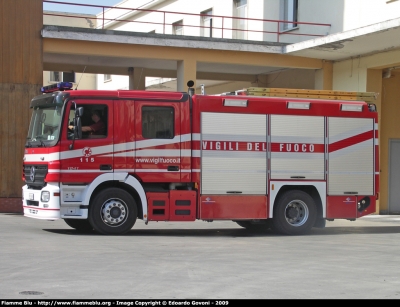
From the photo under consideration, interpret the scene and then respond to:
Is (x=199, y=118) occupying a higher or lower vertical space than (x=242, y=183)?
higher

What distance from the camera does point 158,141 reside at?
13781mm

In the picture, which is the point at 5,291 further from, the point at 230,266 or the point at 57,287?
the point at 230,266

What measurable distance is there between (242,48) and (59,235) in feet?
33.4

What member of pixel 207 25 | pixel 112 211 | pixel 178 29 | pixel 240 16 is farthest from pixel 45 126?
pixel 178 29

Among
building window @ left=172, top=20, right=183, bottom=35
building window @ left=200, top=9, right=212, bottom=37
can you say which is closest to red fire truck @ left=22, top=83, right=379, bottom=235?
building window @ left=200, top=9, right=212, bottom=37

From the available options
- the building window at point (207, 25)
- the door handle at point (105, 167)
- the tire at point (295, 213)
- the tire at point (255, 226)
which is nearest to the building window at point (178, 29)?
the building window at point (207, 25)

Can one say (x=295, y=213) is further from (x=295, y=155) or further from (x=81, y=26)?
(x=81, y=26)

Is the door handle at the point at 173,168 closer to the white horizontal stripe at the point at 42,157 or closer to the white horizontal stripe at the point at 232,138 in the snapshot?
the white horizontal stripe at the point at 232,138

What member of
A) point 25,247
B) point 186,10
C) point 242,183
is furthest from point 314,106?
point 186,10

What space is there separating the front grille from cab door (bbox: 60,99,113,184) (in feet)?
1.50

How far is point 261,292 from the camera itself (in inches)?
307

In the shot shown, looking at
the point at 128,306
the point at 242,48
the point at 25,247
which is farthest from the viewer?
the point at 242,48

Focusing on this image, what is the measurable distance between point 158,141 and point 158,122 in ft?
1.27

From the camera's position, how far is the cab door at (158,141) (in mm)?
13711
